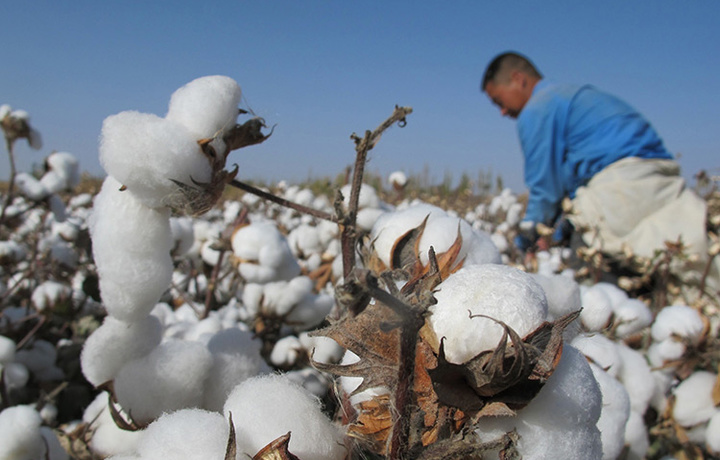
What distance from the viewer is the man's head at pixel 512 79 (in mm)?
5484

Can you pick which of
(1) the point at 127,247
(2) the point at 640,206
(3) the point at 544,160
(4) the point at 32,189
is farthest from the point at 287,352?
(3) the point at 544,160

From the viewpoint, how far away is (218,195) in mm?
680

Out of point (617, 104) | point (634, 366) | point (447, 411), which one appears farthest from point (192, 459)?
point (617, 104)

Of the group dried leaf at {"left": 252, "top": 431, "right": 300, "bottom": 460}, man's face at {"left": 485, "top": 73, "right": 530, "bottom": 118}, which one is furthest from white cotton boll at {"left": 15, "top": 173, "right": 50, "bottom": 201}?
man's face at {"left": 485, "top": 73, "right": 530, "bottom": 118}

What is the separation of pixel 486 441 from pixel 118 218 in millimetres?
500

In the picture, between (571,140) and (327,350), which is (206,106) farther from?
(571,140)

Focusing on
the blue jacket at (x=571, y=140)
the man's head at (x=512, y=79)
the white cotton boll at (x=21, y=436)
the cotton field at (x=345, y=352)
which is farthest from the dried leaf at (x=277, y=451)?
the man's head at (x=512, y=79)

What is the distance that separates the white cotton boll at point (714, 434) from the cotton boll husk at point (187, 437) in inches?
41.6

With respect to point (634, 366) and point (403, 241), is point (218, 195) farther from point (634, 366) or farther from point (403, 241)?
point (634, 366)

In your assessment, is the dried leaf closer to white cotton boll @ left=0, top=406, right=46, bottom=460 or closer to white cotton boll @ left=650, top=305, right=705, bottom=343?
white cotton boll @ left=0, top=406, right=46, bottom=460

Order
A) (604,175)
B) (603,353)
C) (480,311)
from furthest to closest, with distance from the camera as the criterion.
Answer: (604,175)
(603,353)
(480,311)

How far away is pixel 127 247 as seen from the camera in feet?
2.17

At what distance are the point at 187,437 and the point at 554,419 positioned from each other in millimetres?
297

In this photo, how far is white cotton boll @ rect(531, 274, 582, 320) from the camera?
574 mm
